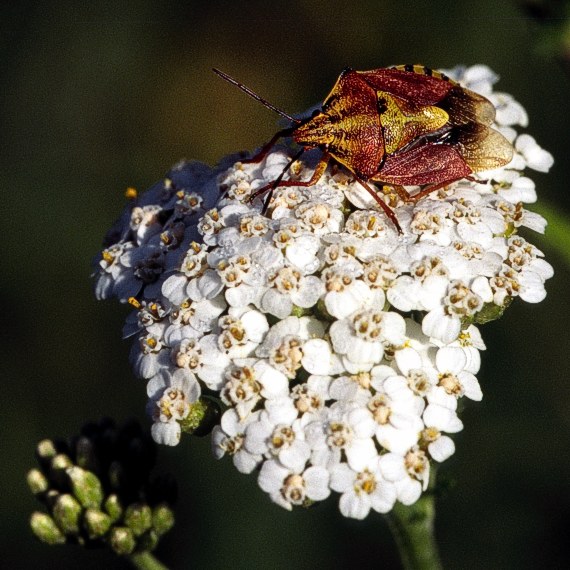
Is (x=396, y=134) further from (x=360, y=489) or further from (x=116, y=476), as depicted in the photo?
(x=116, y=476)

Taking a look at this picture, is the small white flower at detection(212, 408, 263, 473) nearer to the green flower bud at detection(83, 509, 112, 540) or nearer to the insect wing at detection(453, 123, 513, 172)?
the green flower bud at detection(83, 509, 112, 540)

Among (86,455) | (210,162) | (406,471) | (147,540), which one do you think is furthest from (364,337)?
(210,162)

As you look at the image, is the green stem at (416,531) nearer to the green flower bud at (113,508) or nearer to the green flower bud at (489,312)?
the green flower bud at (489,312)

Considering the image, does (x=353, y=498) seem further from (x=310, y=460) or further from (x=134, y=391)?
(x=134, y=391)

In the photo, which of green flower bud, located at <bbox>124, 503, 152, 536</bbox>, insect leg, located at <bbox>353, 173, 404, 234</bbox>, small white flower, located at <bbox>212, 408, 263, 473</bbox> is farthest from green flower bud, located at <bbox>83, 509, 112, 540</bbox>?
insect leg, located at <bbox>353, 173, 404, 234</bbox>

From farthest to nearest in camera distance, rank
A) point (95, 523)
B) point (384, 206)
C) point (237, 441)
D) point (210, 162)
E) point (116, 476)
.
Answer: point (210, 162)
point (116, 476)
point (95, 523)
point (384, 206)
point (237, 441)

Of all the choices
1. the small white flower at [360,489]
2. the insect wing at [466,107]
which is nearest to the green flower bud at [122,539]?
the small white flower at [360,489]
